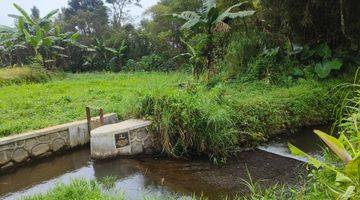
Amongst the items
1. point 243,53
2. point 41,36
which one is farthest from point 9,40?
point 243,53

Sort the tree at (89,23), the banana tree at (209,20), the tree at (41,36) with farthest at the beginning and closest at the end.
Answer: the tree at (89,23) → the tree at (41,36) → the banana tree at (209,20)

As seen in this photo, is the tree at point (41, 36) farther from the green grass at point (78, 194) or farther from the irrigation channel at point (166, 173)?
the green grass at point (78, 194)

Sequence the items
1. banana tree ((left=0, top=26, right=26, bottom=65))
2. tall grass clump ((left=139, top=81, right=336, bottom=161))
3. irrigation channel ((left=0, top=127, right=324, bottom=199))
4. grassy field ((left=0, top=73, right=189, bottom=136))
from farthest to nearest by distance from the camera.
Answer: banana tree ((left=0, top=26, right=26, bottom=65)) < grassy field ((left=0, top=73, right=189, bottom=136)) < tall grass clump ((left=139, top=81, right=336, bottom=161)) < irrigation channel ((left=0, top=127, right=324, bottom=199))

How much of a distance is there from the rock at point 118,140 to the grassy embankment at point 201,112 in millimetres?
409

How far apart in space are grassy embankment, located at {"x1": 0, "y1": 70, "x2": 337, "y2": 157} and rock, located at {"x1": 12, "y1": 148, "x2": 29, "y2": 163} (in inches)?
26.5

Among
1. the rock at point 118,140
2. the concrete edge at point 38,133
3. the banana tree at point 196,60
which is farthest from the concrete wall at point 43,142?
the banana tree at point 196,60

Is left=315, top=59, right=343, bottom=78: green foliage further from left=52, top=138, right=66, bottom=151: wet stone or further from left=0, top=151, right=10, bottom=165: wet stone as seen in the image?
left=0, top=151, right=10, bottom=165: wet stone

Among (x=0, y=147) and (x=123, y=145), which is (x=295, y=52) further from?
(x=0, y=147)

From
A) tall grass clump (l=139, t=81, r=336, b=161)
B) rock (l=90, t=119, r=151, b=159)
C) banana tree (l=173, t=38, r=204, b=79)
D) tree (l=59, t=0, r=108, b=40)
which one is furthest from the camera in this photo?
tree (l=59, t=0, r=108, b=40)

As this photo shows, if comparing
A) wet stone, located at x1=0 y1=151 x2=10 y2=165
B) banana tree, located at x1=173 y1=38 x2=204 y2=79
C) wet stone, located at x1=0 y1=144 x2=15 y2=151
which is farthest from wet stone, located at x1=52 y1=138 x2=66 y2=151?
banana tree, located at x1=173 y1=38 x2=204 y2=79

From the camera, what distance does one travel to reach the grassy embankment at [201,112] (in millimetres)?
7039

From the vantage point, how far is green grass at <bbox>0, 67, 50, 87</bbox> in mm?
15618

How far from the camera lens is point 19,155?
734 cm

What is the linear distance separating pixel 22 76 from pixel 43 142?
9.63 metres
